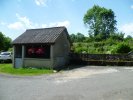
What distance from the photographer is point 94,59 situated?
92.9 ft

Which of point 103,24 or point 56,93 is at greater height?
point 103,24

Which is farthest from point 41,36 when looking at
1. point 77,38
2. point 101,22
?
point 77,38

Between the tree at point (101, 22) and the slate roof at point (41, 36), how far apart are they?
5075 cm

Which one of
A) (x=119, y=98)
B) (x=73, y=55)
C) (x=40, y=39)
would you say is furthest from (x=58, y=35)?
(x=119, y=98)

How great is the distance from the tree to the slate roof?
50746 mm

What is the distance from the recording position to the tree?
259 ft

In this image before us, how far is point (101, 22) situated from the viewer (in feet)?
259

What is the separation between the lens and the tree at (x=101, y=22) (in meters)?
78.9

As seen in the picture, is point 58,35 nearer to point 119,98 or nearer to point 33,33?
point 33,33

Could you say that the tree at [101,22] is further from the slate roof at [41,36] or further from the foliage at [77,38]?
the slate roof at [41,36]

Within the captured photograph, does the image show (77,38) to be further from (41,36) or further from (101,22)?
(41,36)

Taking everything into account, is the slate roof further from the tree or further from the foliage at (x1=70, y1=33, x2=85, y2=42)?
the foliage at (x1=70, y1=33, x2=85, y2=42)

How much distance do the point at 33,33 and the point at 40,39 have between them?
3.40 meters

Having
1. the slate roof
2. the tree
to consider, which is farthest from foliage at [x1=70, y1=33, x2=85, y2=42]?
the slate roof
